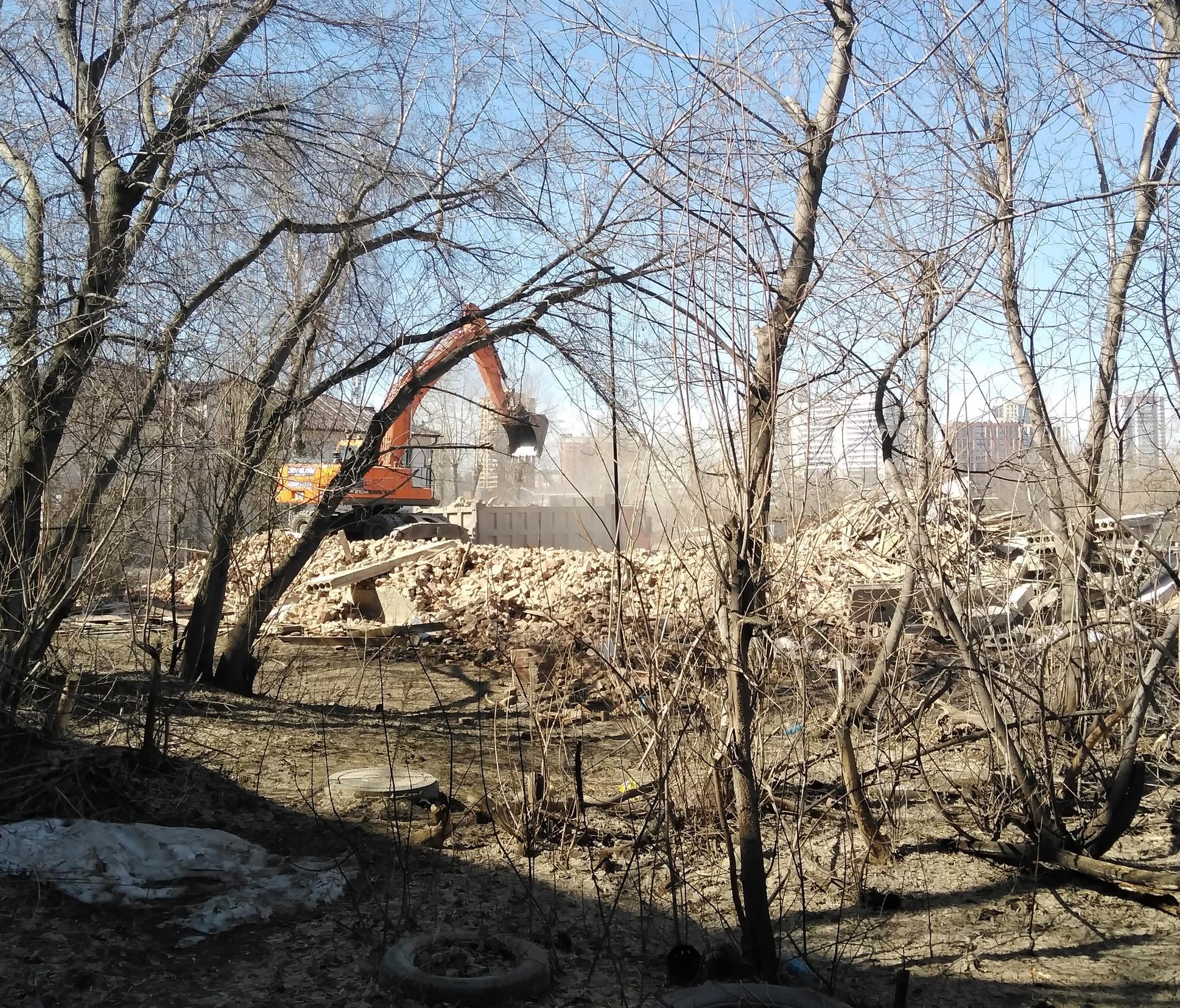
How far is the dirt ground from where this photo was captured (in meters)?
3.73

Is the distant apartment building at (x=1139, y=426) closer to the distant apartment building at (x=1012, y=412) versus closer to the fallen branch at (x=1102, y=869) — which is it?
the distant apartment building at (x=1012, y=412)

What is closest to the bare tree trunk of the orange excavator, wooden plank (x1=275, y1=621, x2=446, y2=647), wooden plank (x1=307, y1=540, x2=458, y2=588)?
the orange excavator

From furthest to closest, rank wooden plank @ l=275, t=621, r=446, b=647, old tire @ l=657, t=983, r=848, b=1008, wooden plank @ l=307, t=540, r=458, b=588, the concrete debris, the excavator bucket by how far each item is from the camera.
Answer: wooden plank @ l=307, t=540, r=458, b=588, wooden plank @ l=275, t=621, r=446, b=647, the excavator bucket, the concrete debris, old tire @ l=657, t=983, r=848, b=1008

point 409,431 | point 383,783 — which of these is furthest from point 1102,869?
point 409,431

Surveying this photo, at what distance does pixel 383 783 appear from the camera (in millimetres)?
6363

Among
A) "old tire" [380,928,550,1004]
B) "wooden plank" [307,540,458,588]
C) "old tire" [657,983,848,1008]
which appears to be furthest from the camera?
"wooden plank" [307,540,458,588]

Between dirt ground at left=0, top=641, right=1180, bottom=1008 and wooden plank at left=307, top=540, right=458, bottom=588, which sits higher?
wooden plank at left=307, top=540, right=458, bottom=588

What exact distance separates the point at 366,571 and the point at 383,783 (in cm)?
917

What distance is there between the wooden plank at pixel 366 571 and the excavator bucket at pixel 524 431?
3.04 meters

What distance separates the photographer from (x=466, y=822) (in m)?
5.75

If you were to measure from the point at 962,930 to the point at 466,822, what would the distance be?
2.54m

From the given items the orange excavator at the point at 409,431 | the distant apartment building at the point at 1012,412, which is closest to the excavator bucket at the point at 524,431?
the orange excavator at the point at 409,431

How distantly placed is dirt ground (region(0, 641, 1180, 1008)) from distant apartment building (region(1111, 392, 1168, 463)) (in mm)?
1641

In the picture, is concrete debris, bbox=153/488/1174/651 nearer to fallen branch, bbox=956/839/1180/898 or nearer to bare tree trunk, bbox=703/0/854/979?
bare tree trunk, bbox=703/0/854/979
